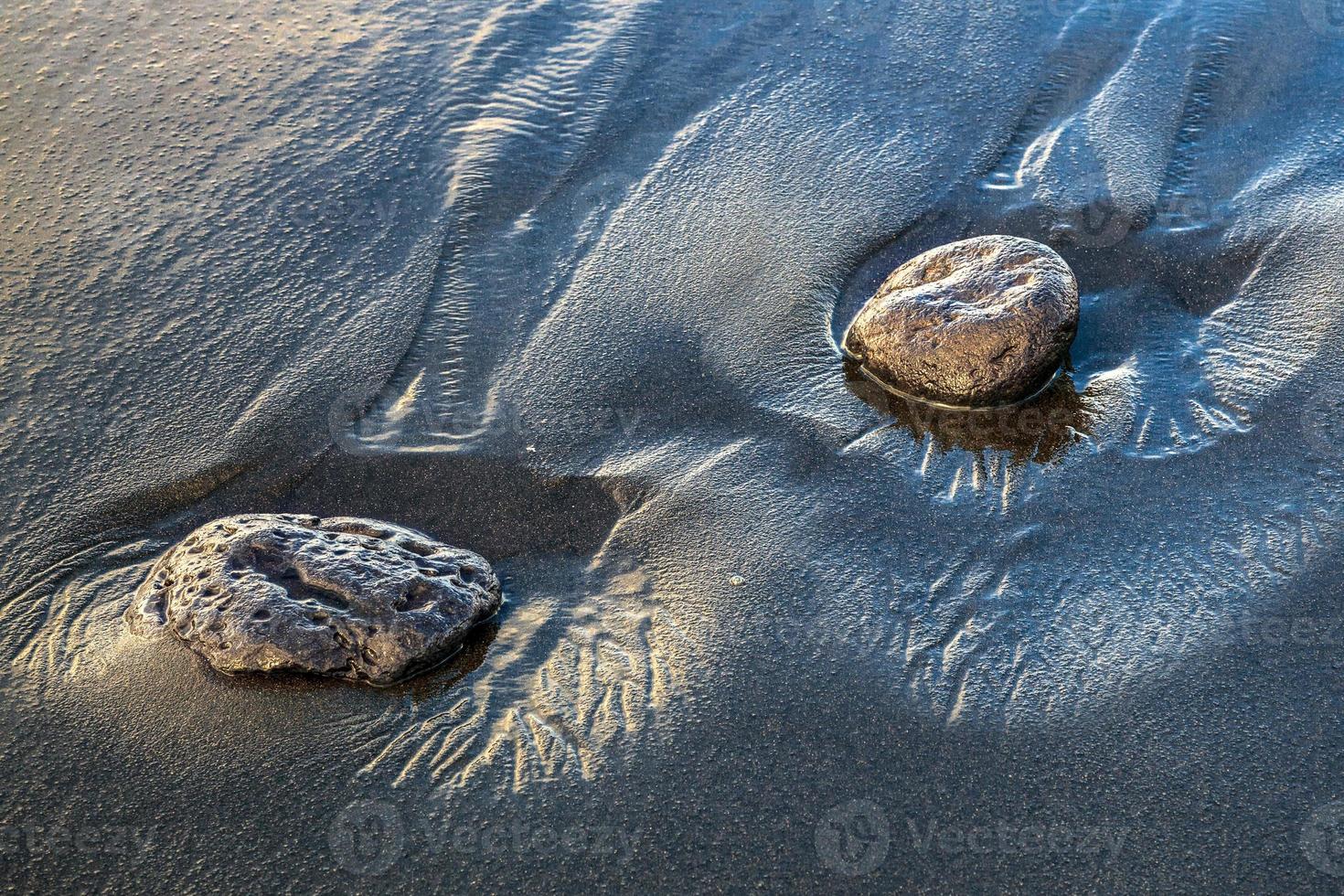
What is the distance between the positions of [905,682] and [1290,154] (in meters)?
3.12

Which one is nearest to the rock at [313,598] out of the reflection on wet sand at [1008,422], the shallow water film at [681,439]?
the shallow water film at [681,439]

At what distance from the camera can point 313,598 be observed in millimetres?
2596

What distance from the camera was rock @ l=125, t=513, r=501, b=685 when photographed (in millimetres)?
2520

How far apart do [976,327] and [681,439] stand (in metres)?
0.97

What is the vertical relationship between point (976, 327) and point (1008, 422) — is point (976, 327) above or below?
above

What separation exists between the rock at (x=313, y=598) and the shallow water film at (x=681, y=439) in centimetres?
7

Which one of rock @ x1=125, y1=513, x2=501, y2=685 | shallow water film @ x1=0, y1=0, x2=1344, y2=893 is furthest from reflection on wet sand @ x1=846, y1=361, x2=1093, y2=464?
rock @ x1=125, y1=513, x2=501, y2=685

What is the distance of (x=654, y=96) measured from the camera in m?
4.59

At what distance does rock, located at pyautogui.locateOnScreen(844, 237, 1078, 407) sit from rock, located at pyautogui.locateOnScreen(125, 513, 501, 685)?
1.46 metres

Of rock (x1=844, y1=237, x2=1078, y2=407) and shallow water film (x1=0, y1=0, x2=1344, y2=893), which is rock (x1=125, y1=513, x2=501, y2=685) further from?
rock (x1=844, y1=237, x2=1078, y2=407)

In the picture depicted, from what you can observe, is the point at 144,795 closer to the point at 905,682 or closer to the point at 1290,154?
the point at 905,682

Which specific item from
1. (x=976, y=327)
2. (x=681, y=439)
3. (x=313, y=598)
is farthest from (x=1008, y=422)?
(x=313, y=598)

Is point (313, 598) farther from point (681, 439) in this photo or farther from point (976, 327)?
point (976, 327)

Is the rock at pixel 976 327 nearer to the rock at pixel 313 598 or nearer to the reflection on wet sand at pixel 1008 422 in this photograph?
the reflection on wet sand at pixel 1008 422
